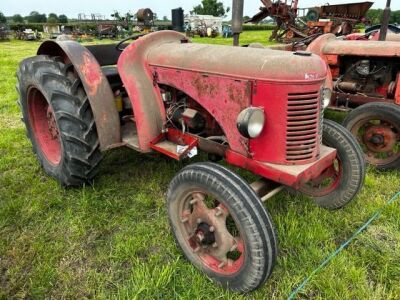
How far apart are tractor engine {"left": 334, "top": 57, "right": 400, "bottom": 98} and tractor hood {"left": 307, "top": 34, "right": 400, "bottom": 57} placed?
0.19 m

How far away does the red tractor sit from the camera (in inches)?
77.7

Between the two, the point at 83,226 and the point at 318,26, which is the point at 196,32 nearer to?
the point at 318,26

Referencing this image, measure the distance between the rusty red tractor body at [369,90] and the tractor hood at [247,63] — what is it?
6.00 ft

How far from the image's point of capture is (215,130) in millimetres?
2660

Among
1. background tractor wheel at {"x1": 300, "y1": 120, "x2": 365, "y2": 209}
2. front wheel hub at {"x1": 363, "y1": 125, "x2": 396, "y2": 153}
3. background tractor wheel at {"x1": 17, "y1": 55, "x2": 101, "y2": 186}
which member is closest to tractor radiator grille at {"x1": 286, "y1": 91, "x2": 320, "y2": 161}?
background tractor wheel at {"x1": 300, "y1": 120, "x2": 365, "y2": 209}

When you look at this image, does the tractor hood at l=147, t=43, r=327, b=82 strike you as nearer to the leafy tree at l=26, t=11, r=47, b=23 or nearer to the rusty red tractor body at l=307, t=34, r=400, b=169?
the rusty red tractor body at l=307, t=34, r=400, b=169

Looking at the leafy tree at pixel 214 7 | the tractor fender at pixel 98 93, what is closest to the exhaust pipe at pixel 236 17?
the tractor fender at pixel 98 93

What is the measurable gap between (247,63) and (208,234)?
105 cm

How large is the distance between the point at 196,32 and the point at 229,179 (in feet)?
100

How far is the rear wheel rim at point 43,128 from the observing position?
3.41m

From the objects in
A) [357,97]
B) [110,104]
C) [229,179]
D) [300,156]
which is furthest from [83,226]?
[357,97]

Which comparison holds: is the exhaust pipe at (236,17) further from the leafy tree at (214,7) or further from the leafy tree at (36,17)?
the leafy tree at (36,17)

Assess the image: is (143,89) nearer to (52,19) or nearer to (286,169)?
(286,169)

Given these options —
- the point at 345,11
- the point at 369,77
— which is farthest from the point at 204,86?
the point at 345,11
